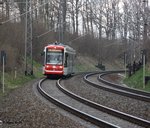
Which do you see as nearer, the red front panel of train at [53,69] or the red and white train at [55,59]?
the red and white train at [55,59]

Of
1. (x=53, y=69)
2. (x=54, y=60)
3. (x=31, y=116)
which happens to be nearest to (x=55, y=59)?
(x=54, y=60)

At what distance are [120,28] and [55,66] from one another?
56.5 m

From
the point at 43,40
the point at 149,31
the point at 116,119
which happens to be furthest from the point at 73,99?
the point at 43,40

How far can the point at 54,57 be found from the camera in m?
42.0

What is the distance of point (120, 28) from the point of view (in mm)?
96562

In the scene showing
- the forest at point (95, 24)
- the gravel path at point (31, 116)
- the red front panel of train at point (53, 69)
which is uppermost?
the forest at point (95, 24)

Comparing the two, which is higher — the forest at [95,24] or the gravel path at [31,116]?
the forest at [95,24]

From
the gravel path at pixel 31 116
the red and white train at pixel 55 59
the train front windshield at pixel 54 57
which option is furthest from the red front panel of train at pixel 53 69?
the gravel path at pixel 31 116

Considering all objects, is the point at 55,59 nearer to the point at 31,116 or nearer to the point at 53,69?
the point at 53,69

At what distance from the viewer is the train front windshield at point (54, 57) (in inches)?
1640

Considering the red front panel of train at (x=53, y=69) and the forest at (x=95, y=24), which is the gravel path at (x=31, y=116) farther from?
the forest at (x=95, y=24)

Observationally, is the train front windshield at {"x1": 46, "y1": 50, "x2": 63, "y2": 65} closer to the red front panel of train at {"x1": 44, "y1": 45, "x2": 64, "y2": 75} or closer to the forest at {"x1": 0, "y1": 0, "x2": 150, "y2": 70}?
the red front panel of train at {"x1": 44, "y1": 45, "x2": 64, "y2": 75}

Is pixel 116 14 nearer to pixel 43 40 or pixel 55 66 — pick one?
pixel 43 40

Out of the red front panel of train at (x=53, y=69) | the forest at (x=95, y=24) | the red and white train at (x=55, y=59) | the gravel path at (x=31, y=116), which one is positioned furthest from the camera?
the forest at (x=95, y=24)
